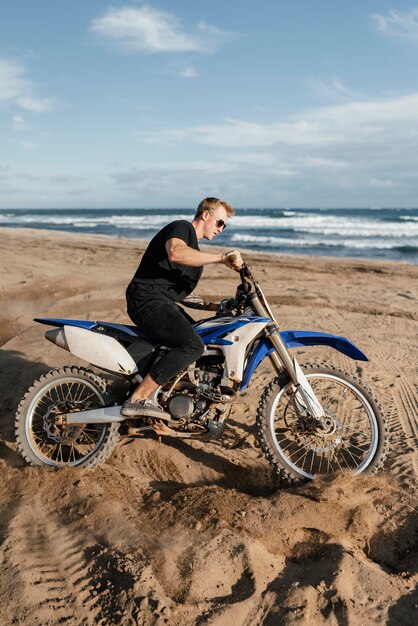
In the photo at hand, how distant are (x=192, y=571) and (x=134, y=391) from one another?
1.59 metres

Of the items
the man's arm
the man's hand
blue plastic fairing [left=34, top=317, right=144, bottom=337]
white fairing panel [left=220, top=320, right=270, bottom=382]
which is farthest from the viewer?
blue plastic fairing [left=34, top=317, right=144, bottom=337]

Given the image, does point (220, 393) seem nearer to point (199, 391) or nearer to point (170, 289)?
point (199, 391)

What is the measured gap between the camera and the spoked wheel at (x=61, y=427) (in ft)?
14.4

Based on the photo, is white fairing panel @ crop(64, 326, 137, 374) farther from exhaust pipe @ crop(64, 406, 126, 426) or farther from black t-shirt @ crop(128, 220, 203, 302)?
black t-shirt @ crop(128, 220, 203, 302)

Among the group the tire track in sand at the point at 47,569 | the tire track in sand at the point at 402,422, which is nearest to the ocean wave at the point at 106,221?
the tire track in sand at the point at 402,422

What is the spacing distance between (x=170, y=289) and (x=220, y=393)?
95 cm

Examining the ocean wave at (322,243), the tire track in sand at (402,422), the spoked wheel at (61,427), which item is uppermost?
the spoked wheel at (61,427)

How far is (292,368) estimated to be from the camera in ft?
14.0

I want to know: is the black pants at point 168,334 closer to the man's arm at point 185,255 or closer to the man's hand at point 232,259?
the man's arm at point 185,255

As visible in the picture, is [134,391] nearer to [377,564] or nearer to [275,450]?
[275,450]

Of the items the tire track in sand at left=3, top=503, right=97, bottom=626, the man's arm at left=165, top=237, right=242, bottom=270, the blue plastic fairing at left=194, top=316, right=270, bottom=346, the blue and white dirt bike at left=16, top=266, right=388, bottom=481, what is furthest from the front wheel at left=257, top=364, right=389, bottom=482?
the tire track in sand at left=3, top=503, right=97, bottom=626

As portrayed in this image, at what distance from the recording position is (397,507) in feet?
12.7

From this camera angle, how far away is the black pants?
4.17 meters

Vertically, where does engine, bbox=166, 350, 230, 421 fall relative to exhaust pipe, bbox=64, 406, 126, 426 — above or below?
above
